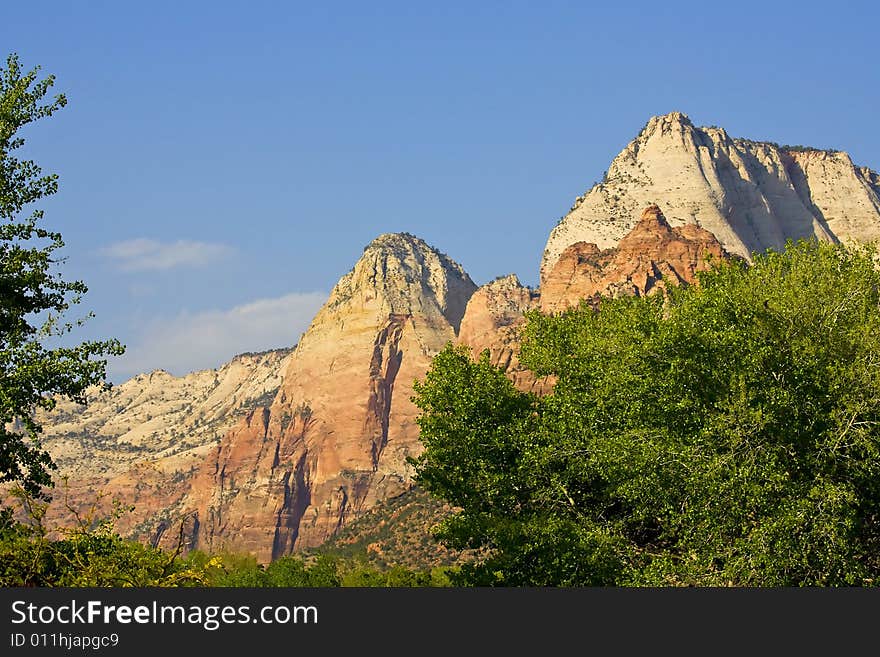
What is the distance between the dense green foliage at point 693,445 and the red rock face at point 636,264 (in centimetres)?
11659

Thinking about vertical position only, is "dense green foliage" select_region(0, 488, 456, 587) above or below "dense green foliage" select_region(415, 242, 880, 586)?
Result: below

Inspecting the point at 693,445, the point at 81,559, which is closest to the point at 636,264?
the point at 693,445

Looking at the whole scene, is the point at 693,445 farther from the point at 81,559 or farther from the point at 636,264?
the point at 636,264

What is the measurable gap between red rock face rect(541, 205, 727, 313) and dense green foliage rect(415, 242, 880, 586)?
4590 inches

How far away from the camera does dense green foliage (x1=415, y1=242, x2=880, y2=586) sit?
109 feet

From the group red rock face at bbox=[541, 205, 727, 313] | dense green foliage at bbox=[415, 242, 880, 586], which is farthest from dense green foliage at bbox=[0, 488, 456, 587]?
red rock face at bbox=[541, 205, 727, 313]

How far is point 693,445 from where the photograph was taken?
3509cm

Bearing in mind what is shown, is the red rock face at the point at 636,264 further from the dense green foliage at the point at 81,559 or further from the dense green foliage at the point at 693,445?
→ the dense green foliage at the point at 81,559

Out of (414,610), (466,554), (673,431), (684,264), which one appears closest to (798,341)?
(673,431)

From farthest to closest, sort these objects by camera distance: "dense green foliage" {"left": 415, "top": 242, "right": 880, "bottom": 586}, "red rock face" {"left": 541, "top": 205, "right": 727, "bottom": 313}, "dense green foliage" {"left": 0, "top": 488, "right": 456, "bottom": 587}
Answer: "red rock face" {"left": 541, "top": 205, "right": 727, "bottom": 313} → "dense green foliage" {"left": 415, "top": 242, "right": 880, "bottom": 586} → "dense green foliage" {"left": 0, "top": 488, "right": 456, "bottom": 587}

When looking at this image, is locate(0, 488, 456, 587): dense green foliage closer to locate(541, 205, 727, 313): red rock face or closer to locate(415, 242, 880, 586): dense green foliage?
locate(415, 242, 880, 586): dense green foliage

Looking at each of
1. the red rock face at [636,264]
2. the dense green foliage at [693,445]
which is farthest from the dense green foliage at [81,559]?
the red rock face at [636,264]

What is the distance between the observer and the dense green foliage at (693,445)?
33344 millimetres

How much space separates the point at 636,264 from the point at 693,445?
132411mm
